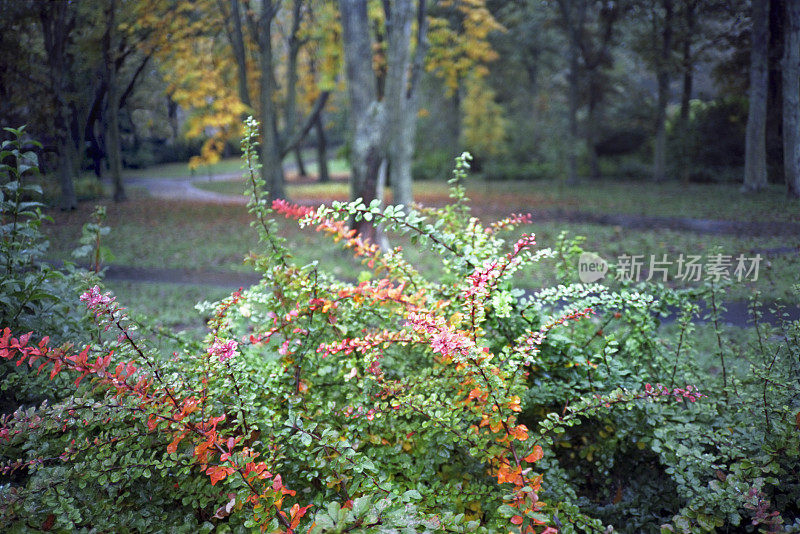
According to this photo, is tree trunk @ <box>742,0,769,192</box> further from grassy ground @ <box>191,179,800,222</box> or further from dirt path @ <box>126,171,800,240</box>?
dirt path @ <box>126,171,800,240</box>

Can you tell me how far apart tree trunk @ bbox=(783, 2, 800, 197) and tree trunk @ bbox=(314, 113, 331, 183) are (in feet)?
13.8

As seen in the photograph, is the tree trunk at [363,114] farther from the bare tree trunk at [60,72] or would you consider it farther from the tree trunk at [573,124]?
the bare tree trunk at [60,72]

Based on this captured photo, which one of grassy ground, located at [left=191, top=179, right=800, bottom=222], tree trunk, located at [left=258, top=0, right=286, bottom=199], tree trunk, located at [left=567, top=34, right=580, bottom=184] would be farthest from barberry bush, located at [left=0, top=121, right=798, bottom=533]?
tree trunk, located at [left=258, top=0, right=286, bottom=199]

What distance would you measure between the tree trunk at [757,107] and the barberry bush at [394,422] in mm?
1465

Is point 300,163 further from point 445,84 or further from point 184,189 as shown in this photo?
point 445,84

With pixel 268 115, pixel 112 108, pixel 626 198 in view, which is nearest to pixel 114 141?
pixel 112 108

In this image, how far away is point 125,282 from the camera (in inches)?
164

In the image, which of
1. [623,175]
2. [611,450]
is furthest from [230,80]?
[611,450]

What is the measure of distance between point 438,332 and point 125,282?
3.39 meters

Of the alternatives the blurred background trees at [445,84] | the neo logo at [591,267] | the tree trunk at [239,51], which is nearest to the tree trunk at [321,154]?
the blurred background trees at [445,84]

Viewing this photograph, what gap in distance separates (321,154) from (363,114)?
668 mm

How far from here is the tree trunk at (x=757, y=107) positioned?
3207 mm

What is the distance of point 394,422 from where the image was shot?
208 centimetres

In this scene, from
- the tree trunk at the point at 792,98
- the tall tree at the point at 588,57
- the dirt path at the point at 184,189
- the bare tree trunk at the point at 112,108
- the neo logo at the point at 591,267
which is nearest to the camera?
the tree trunk at the point at 792,98
